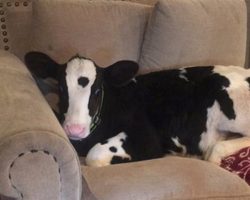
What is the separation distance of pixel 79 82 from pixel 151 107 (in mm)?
321

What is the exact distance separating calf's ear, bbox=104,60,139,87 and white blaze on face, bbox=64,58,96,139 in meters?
0.08

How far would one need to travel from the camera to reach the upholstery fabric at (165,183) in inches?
49.3

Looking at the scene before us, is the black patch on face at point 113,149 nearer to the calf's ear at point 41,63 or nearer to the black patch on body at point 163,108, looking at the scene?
the black patch on body at point 163,108

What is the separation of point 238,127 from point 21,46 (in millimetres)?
946

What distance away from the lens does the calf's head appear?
1.52 metres

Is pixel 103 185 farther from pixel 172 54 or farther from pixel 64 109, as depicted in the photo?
pixel 172 54

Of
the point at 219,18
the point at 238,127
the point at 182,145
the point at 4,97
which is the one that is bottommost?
the point at 182,145

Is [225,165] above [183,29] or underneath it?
underneath

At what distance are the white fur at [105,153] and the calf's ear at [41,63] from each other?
0.98 feet

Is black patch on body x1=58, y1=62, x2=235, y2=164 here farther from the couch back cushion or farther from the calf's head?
the couch back cushion

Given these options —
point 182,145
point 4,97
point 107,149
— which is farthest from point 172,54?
point 4,97

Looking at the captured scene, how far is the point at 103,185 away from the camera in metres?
1.29

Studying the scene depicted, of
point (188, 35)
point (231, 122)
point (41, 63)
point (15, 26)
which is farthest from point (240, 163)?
point (15, 26)

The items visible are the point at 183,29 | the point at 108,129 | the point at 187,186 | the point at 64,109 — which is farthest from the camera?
the point at 183,29
